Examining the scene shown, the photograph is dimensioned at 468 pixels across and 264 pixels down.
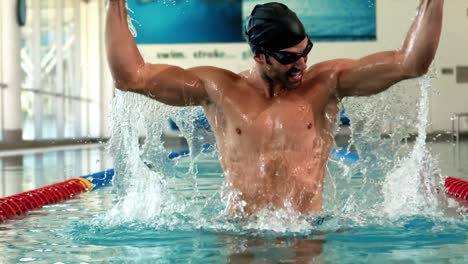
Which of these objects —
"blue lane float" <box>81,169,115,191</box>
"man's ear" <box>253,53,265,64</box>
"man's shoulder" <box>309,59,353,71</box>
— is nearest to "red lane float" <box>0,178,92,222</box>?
"blue lane float" <box>81,169,115,191</box>

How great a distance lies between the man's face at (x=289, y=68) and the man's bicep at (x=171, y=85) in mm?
306

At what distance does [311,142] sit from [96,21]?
18.3m

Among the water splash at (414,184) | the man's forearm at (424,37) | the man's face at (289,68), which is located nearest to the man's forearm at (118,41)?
the man's face at (289,68)

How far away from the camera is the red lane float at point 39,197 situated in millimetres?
4250

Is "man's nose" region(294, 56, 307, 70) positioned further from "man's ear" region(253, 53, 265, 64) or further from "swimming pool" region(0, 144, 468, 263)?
"swimming pool" region(0, 144, 468, 263)

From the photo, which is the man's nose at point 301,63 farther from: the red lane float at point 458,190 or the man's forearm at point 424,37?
the red lane float at point 458,190

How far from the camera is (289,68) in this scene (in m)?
2.89

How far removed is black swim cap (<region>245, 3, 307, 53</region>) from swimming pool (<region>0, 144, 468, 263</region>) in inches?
27.0

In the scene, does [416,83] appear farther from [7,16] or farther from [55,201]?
[7,16]

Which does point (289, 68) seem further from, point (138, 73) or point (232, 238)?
point (232, 238)

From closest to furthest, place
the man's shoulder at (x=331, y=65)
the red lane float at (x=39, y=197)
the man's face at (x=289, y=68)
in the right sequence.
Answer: the man's face at (x=289, y=68) < the man's shoulder at (x=331, y=65) < the red lane float at (x=39, y=197)

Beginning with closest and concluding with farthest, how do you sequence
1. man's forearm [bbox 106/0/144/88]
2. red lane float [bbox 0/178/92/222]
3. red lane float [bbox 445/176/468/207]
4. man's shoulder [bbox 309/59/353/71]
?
man's forearm [bbox 106/0/144/88]
man's shoulder [bbox 309/59/353/71]
red lane float [bbox 0/178/92/222]
red lane float [bbox 445/176/468/207]

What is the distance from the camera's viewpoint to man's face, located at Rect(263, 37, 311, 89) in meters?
2.86

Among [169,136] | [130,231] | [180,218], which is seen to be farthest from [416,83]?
[169,136]
